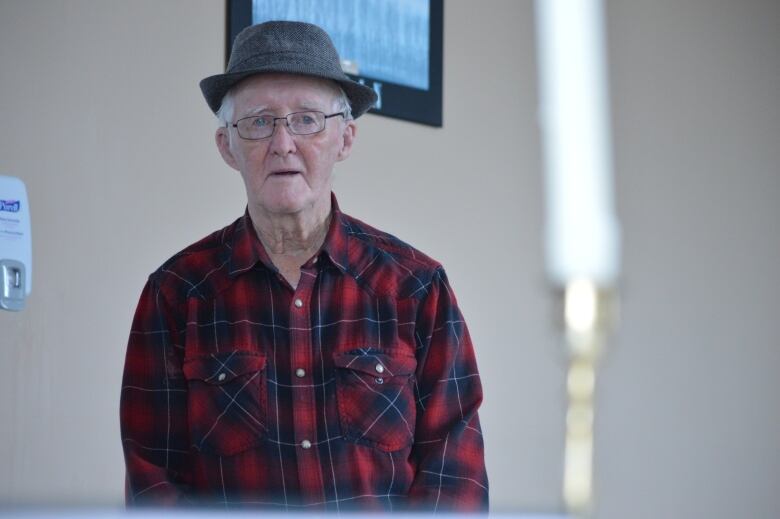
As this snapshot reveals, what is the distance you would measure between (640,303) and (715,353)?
0.35 m

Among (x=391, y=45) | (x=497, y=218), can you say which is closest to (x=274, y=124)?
(x=391, y=45)

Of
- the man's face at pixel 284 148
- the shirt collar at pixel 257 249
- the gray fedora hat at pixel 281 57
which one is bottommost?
the shirt collar at pixel 257 249

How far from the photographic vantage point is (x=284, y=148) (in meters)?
1.66

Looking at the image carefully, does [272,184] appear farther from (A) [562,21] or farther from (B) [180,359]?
(A) [562,21]

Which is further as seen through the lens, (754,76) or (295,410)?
(754,76)

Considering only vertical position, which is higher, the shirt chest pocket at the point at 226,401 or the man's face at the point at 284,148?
Answer: the man's face at the point at 284,148

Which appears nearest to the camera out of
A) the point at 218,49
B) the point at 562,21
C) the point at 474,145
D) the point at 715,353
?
the point at 218,49

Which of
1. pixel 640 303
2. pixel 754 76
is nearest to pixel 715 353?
pixel 640 303

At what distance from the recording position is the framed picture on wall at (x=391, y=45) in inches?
102

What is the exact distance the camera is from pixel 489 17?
116 inches

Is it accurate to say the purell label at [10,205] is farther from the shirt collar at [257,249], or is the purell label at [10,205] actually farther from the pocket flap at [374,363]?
the pocket flap at [374,363]

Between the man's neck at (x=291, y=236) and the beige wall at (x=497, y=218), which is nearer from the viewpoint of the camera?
the man's neck at (x=291, y=236)

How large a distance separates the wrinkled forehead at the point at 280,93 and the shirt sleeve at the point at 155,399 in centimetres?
34

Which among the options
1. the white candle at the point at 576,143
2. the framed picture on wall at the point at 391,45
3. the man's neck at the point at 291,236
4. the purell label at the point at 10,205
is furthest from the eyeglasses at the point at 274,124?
the white candle at the point at 576,143
